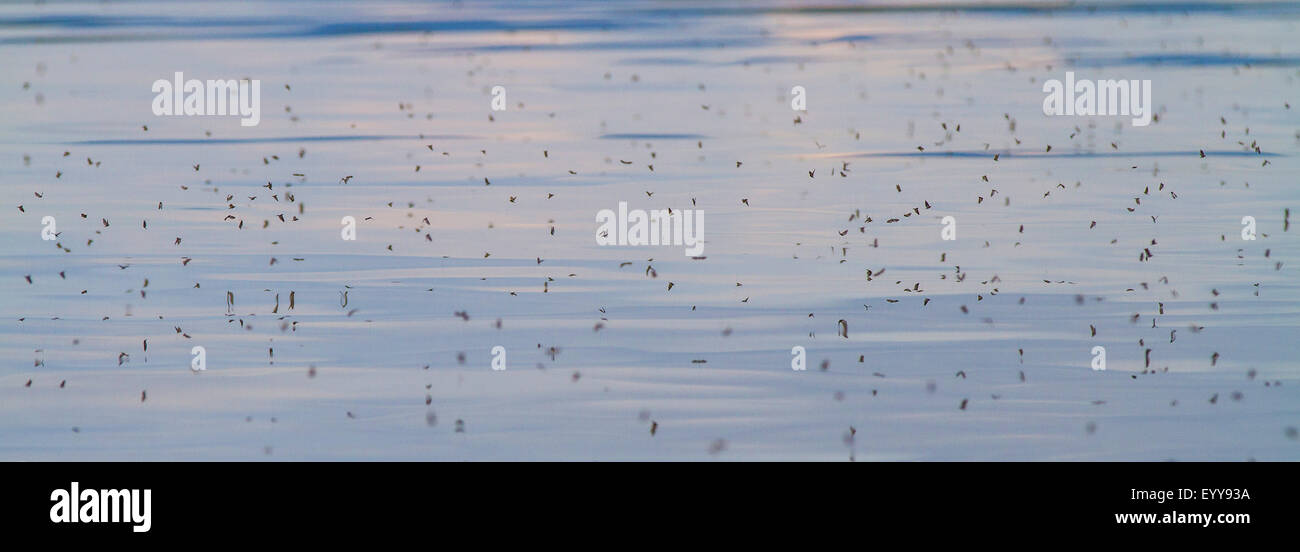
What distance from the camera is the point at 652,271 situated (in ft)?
40.7

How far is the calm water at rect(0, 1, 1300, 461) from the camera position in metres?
9.00

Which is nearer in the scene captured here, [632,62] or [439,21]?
[632,62]

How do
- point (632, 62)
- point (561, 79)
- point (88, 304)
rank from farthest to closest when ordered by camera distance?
point (632, 62), point (561, 79), point (88, 304)

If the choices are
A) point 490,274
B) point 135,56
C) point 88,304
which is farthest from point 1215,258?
point 135,56

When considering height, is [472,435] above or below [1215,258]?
below

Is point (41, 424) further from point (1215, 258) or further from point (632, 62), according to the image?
point (632, 62)

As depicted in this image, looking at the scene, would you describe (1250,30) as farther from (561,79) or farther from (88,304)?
(88,304)

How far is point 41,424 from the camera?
9.03 m

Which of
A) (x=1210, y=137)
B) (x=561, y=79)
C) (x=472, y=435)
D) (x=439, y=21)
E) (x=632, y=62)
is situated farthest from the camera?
(x=439, y=21)

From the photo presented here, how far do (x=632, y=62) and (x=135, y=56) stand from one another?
764cm

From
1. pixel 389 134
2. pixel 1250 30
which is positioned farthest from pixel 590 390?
pixel 1250 30

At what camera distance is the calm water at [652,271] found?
9.00 metres
